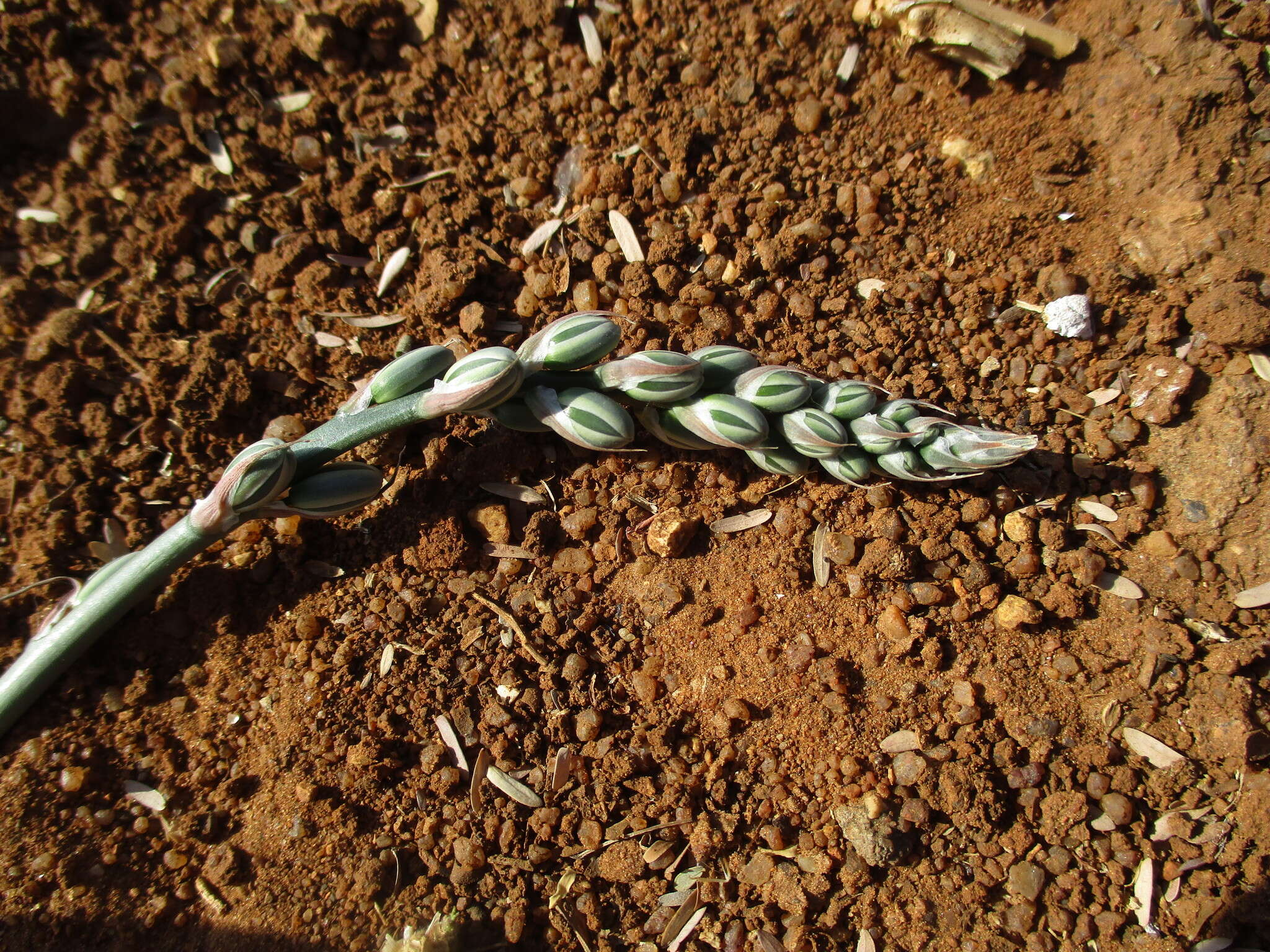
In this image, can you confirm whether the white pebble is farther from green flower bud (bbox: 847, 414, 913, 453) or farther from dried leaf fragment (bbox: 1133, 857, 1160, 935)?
dried leaf fragment (bbox: 1133, 857, 1160, 935)

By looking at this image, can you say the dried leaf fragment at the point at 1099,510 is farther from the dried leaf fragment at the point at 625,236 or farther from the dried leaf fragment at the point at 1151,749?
the dried leaf fragment at the point at 625,236

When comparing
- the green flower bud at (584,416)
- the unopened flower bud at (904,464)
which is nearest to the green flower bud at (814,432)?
the unopened flower bud at (904,464)

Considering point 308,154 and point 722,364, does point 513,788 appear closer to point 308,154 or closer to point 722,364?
point 722,364

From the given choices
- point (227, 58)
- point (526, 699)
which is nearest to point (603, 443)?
point (526, 699)

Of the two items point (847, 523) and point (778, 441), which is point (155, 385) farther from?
point (847, 523)

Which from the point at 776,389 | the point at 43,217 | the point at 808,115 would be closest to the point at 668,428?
the point at 776,389

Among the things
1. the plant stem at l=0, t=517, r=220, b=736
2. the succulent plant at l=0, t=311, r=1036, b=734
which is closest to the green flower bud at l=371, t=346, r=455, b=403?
the succulent plant at l=0, t=311, r=1036, b=734
